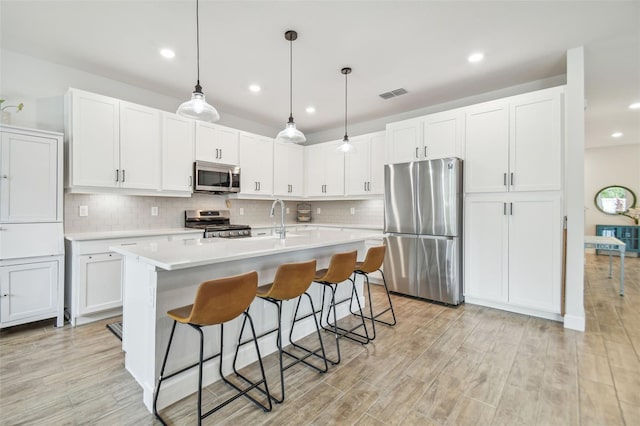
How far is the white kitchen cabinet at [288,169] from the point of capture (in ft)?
17.3

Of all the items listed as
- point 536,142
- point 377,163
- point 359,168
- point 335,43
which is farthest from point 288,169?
point 536,142

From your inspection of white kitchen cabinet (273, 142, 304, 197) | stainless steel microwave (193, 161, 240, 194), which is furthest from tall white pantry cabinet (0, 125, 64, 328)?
white kitchen cabinet (273, 142, 304, 197)

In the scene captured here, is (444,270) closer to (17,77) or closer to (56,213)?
(56,213)

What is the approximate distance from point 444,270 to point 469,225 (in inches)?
25.3

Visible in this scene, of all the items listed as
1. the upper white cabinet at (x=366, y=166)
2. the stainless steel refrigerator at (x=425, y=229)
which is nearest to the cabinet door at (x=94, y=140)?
the upper white cabinet at (x=366, y=166)

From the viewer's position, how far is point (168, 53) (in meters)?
3.01

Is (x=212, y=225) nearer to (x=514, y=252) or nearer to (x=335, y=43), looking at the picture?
(x=335, y=43)

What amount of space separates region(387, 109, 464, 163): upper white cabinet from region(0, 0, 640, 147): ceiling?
40 centimetres

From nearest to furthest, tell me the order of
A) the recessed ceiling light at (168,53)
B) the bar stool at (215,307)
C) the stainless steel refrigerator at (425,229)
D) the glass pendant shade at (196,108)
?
1. the bar stool at (215,307)
2. the glass pendant shade at (196,108)
3. the recessed ceiling light at (168,53)
4. the stainless steel refrigerator at (425,229)

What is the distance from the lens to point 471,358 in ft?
7.89

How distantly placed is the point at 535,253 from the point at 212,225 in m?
4.18

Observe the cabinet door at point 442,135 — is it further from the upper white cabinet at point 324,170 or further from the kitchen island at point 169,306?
the kitchen island at point 169,306

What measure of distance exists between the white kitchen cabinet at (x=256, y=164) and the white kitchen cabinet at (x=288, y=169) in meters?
0.12

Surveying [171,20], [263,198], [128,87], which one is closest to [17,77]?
[128,87]
